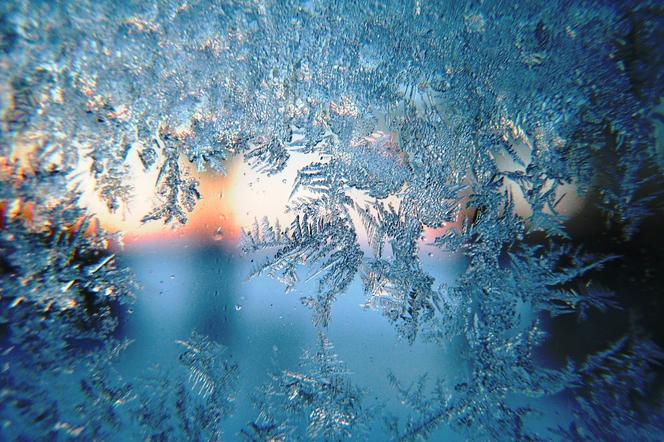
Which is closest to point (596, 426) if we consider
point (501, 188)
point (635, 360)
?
point (635, 360)

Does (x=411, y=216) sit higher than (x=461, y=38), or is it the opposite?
(x=461, y=38)

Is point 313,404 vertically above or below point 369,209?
below

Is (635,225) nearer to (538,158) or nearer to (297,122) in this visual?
(538,158)

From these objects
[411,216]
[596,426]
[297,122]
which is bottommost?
[596,426]

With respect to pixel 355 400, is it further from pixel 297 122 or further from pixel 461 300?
pixel 297 122

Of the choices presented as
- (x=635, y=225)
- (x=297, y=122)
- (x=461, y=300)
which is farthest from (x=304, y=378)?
(x=635, y=225)

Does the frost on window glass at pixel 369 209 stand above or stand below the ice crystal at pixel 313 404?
above

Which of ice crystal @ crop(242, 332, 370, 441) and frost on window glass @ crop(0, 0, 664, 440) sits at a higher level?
frost on window glass @ crop(0, 0, 664, 440)
